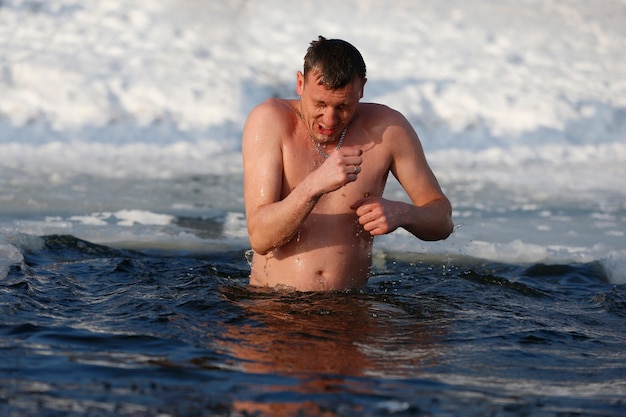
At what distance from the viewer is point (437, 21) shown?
13.0m

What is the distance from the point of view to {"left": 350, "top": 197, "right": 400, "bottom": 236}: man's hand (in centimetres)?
417

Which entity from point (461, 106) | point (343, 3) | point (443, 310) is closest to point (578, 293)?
point (443, 310)

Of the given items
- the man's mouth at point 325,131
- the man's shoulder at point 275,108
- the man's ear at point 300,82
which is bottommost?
the man's mouth at point 325,131

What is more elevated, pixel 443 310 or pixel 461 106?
pixel 461 106

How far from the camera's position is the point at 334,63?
13.7 ft

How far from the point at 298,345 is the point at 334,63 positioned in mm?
1209

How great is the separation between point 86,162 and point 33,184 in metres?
1.32

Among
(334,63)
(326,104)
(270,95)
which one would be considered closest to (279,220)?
(326,104)

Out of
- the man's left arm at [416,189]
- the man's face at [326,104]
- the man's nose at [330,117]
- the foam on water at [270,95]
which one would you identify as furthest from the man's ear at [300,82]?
the foam on water at [270,95]

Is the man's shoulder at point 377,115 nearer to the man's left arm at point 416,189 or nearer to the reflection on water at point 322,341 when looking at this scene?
the man's left arm at point 416,189

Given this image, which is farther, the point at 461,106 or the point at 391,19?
the point at 391,19

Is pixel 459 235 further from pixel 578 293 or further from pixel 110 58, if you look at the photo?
pixel 110 58

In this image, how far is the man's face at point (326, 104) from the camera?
4211 mm

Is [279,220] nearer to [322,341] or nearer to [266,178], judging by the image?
[266,178]
